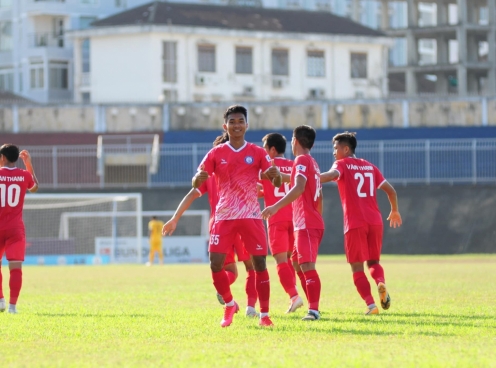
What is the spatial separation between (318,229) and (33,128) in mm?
43533

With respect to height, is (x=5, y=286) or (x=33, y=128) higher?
(x=33, y=128)

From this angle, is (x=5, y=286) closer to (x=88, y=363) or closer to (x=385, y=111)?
(x=88, y=363)

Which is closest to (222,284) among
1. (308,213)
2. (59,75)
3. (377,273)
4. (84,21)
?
(308,213)

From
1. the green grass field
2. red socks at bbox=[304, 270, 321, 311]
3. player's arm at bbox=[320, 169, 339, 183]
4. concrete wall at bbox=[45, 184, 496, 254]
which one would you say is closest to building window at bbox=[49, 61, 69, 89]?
concrete wall at bbox=[45, 184, 496, 254]

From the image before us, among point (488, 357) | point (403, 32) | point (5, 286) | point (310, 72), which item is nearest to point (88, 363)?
point (488, 357)

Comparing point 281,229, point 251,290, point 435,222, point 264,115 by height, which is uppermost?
point 264,115

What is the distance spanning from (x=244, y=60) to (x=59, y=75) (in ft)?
47.0

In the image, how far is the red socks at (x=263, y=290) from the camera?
35.8 feet

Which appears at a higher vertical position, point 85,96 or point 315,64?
point 315,64

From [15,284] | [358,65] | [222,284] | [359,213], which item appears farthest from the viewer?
[358,65]

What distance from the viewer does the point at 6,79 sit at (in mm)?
77125

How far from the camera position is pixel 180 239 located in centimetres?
3912

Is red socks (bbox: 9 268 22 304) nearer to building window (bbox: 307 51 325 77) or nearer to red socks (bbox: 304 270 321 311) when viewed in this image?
red socks (bbox: 304 270 321 311)

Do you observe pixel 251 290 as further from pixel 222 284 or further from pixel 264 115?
pixel 264 115
